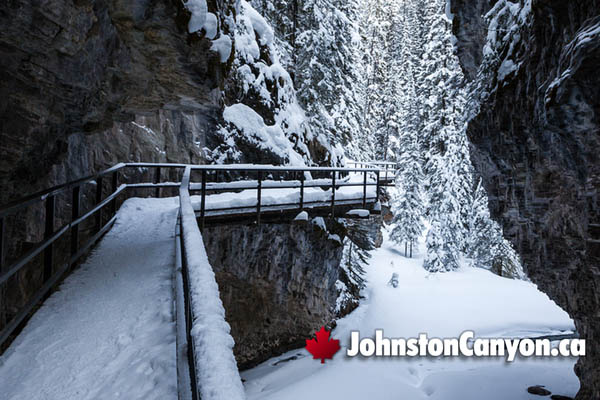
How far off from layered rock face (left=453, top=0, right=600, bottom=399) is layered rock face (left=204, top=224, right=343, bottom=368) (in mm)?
6336

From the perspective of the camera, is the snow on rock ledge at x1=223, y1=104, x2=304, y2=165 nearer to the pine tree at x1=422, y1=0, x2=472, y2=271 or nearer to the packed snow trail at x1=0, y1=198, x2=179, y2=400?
the packed snow trail at x1=0, y1=198, x2=179, y2=400

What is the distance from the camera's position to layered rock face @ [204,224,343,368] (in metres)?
11.7

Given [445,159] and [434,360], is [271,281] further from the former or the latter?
[445,159]

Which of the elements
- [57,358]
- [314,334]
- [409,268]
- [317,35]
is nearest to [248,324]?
[314,334]

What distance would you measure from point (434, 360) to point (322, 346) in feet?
13.1

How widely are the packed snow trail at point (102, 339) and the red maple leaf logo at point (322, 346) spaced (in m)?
9.98

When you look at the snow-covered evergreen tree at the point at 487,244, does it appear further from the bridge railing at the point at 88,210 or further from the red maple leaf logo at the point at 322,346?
the red maple leaf logo at the point at 322,346

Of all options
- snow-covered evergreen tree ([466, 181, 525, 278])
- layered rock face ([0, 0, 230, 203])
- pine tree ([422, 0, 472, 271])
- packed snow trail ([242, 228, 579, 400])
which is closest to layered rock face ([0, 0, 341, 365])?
layered rock face ([0, 0, 230, 203])

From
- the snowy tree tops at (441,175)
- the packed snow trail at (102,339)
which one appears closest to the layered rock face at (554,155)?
the packed snow trail at (102,339)

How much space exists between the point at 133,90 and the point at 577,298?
11372 millimetres

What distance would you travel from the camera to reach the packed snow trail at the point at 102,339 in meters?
2.60

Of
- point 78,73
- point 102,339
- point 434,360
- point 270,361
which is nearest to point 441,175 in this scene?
point 434,360

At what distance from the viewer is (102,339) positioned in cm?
324

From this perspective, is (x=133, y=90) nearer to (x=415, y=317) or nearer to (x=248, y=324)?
(x=248, y=324)
